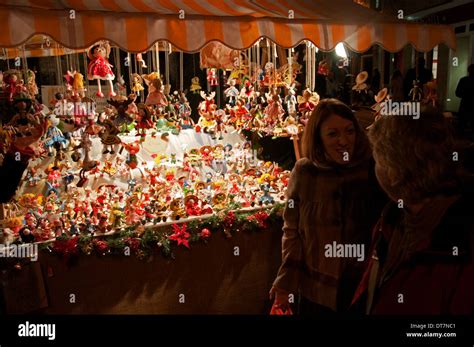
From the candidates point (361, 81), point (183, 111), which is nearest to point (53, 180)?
point (183, 111)

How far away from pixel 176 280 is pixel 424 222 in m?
2.01

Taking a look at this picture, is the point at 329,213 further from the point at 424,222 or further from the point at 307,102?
the point at 307,102

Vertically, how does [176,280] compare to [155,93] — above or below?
below

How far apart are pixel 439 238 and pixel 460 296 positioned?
138 millimetres

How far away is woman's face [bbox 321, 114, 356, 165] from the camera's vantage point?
1768 millimetres

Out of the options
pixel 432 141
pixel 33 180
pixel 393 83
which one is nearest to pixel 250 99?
pixel 393 83

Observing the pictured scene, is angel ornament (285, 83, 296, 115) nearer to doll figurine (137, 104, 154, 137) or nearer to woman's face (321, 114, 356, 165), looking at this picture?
doll figurine (137, 104, 154, 137)

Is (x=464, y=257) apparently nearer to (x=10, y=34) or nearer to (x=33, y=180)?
(x=10, y=34)

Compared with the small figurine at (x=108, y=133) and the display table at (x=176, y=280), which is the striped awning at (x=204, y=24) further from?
the display table at (x=176, y=280)

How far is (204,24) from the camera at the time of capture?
7.78ft

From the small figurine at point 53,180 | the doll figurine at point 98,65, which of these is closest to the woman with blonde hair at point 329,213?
the doll figurine at point 98,65

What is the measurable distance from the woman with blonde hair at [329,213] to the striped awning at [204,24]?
0.95 meters

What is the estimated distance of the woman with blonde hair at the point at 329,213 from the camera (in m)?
1.70

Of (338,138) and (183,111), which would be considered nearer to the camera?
(338,138)
